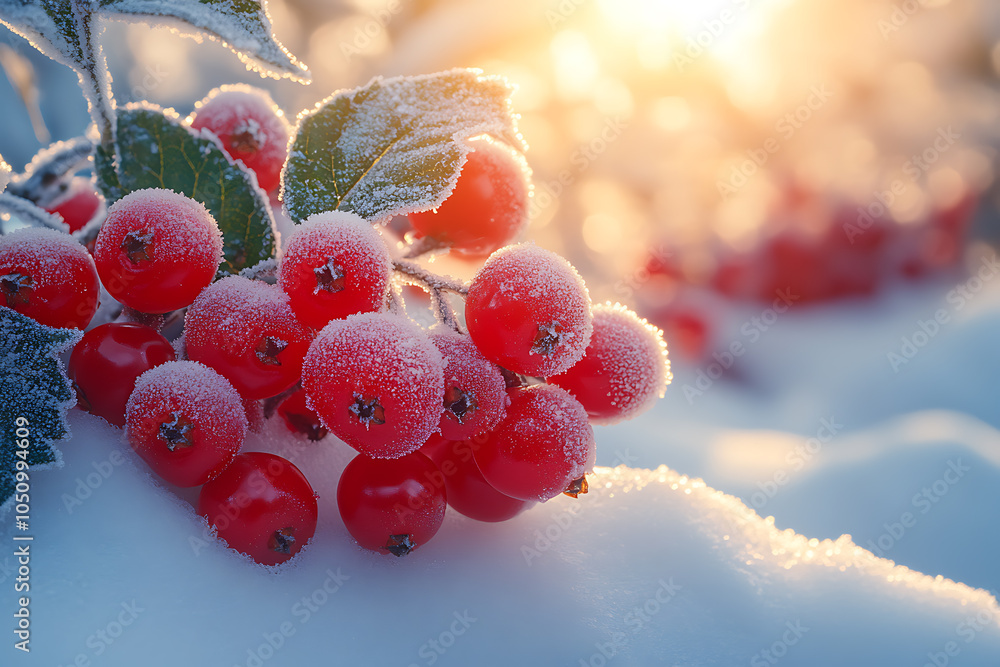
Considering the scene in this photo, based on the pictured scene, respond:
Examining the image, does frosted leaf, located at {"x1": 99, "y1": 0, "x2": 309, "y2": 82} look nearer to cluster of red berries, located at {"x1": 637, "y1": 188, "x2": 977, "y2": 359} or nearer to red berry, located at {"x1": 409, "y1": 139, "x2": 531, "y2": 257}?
red berry, located at {"x1": 409, "y1": 139, "x2": 531, "y2": 257}

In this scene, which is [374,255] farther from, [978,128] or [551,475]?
[978,128]

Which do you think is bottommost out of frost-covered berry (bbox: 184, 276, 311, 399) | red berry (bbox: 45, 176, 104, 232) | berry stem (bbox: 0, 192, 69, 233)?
red berry (bbox: 45, 176, 104, 232)

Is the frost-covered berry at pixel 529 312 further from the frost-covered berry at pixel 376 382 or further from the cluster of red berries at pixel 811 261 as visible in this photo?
the cluster of red berries at pixel 811 261

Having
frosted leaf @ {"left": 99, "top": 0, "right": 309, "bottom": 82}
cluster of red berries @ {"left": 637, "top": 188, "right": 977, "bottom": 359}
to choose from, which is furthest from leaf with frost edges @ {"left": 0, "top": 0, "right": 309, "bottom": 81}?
cluster of red berries @ {"left": 637, "top": 188, "right": 977, "bottom": 359}

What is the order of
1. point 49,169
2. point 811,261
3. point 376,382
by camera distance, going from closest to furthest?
point 376,382 → point 49,169 → point 811,261

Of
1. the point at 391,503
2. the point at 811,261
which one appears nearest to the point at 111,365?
the point at 391,503

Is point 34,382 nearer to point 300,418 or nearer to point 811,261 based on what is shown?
point 300,418

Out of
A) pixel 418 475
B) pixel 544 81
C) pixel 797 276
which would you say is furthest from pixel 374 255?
pixel 544 81
